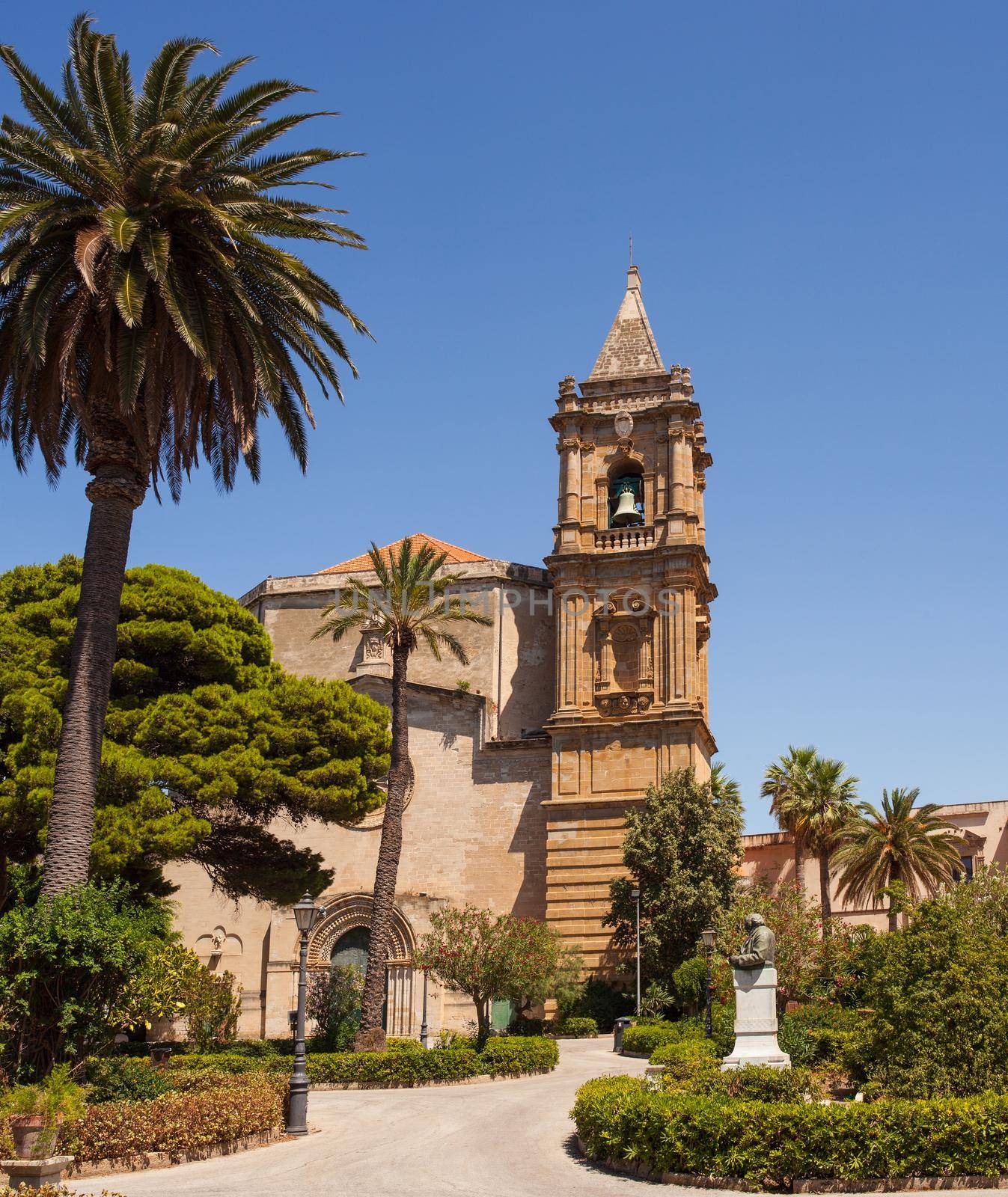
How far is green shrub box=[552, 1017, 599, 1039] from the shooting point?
35156 millimetres

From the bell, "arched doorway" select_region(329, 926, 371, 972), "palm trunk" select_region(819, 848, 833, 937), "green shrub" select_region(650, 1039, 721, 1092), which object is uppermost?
the bell

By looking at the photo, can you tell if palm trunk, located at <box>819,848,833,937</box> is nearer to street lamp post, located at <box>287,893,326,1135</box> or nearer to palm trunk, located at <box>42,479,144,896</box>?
street lamp post, located at <box>287,893,326,1135</box>

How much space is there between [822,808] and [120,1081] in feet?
95.8

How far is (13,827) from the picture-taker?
2723 cm

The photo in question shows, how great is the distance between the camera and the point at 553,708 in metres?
44.5

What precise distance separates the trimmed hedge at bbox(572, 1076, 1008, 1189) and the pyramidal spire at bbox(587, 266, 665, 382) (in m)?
32.8

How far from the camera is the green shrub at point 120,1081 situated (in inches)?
752

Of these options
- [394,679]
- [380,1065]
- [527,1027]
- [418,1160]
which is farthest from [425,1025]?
[418,1160]

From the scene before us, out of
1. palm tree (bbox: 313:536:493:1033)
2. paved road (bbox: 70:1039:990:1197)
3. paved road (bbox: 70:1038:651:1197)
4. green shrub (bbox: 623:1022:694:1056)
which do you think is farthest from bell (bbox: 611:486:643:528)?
paved road (bbox: 70:1039:990:1197)

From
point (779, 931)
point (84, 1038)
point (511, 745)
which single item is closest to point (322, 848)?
point (511, 745)

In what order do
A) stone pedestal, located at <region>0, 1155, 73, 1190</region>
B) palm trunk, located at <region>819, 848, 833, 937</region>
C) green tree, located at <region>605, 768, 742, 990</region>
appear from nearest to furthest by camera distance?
stone pedestal, located at <region>0, 1155, 73, 1190</region>
green tree, located at <region>605, 768, 742, 990</region>
palm trunk, located at <region>819, 848, 833, 937</region>

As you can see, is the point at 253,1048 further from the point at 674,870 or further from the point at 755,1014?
the point at 755,1014

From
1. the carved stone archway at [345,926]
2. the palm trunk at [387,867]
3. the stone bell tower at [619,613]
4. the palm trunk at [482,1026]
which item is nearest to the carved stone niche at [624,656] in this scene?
the stone bell tower at [619,613]

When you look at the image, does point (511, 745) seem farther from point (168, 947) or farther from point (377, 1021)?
point (168, 947)
